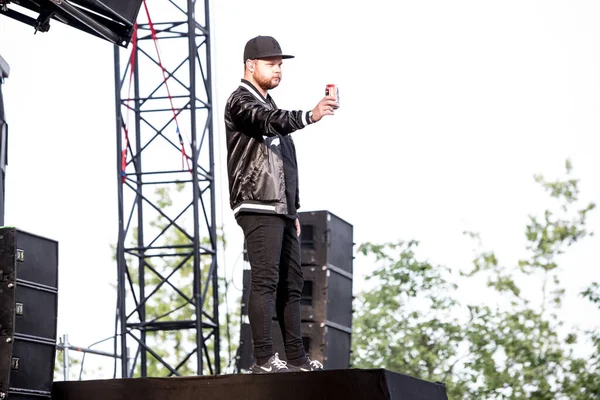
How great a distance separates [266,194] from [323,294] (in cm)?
375

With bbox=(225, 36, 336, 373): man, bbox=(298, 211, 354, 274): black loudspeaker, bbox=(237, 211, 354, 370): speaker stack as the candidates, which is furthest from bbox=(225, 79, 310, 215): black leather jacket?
bbox=(298, 211, 354, 274): black loudspeaker

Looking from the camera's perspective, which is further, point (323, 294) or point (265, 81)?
point (323, 294)

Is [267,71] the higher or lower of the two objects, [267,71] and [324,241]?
the lower

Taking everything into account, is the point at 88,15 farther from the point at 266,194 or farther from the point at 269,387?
the point at 269,387

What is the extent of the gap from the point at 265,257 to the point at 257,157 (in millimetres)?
385

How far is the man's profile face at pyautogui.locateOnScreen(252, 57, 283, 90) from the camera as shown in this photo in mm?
3980

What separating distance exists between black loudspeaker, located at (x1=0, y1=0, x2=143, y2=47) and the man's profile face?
63.4 inches

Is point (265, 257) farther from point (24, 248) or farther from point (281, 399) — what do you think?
point (24, 248)

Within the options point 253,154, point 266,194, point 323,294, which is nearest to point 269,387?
point 266,194

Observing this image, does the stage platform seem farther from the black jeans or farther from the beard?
the beard

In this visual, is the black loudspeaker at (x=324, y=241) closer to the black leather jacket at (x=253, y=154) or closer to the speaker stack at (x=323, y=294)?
the speaker stack at (x=323, y=294)

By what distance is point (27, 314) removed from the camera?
13.7ft

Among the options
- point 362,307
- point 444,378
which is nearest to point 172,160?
point 362,307

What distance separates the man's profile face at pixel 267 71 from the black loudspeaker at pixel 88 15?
1611mm
